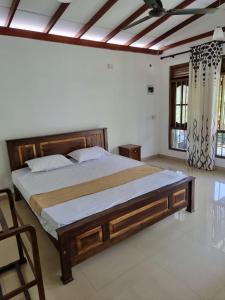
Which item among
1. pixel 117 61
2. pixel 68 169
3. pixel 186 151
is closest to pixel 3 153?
pixel 68 169

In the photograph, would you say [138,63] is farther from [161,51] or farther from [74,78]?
[74,78]

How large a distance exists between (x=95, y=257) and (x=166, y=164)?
3.26 meters

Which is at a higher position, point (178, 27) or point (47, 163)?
point (178, 27)

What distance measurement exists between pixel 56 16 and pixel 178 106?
3222 mm

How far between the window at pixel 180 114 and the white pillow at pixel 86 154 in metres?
2.20

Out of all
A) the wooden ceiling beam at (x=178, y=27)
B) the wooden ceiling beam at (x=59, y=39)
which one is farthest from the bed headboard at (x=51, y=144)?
the wooden ceiling beam at (x=178, y=27)

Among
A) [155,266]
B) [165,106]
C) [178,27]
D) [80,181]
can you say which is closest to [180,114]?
[165,106]

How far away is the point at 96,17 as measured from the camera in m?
3.21

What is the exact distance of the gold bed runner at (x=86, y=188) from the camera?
7.32 ft

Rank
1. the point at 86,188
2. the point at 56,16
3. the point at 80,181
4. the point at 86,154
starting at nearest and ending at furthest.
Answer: the point at 86,188 → the point at 80,181 → the point at 56,16 → the point at 86,154

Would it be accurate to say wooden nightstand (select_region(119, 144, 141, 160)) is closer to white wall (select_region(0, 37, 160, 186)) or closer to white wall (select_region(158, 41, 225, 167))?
white wall (select_region(0, 37, 160, 186))

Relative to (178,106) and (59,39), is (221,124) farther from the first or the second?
(59,39)

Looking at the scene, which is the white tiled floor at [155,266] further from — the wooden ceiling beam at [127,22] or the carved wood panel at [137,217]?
the wooden ceiling beam at [127,22]

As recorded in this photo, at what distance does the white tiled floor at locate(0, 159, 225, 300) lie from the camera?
1.72 meters
